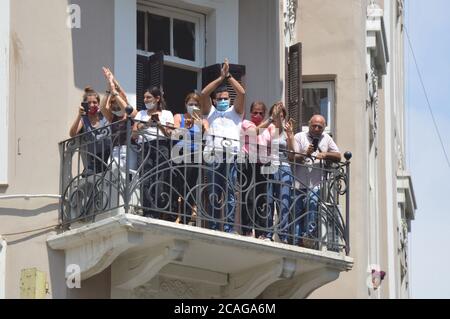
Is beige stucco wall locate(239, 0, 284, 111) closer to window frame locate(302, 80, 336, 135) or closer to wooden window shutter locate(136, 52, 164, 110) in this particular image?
wooden window shutter locate(136, 52, 164, 110)

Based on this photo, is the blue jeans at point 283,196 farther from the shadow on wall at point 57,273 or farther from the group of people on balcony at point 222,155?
the shadow on wall at point 57,273

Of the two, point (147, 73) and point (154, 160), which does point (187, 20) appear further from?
point (154, 160)

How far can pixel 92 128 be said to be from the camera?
57.7ft

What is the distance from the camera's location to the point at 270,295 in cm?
1905

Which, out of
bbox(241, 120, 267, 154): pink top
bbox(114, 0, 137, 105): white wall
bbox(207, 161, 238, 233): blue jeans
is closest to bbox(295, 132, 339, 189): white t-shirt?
bbox(241, 120, 267, 154): pink top

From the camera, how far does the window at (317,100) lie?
925 inches

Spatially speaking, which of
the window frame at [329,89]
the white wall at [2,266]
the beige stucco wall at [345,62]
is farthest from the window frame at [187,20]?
the window frame at [329,89]

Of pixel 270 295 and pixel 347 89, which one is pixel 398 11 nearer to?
pixel 347 89

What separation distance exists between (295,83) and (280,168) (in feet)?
11.1

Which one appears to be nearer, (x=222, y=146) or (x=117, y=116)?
(x=117, y=116)

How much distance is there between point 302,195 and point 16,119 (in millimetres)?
3191

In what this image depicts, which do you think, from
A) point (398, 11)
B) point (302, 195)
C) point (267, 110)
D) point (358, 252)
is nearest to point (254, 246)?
point (302, 195)

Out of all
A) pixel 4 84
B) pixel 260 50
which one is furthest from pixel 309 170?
pixel 4 84

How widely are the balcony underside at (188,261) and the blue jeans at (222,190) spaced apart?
9.5 inches
